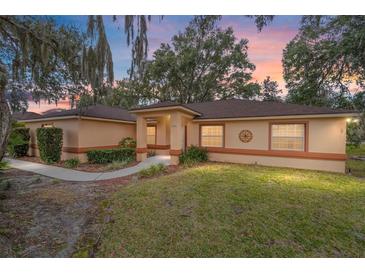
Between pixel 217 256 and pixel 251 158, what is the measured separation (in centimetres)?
792

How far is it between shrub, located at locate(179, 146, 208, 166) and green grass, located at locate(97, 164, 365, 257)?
3.72 metres

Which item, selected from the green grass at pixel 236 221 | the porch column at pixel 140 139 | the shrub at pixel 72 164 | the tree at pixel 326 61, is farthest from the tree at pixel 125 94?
the green grass at pixel 236 221

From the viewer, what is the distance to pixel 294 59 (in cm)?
1147

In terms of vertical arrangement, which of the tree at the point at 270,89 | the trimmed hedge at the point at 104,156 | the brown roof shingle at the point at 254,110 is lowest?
the trimmed hedge at the point at 104,156

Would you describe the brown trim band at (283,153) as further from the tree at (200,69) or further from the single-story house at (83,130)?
the tree at (200,69)

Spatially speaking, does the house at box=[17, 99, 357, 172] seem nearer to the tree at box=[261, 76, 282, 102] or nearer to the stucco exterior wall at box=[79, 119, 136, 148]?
the stucco exterior wall at box=[79, 119, 136, 148]

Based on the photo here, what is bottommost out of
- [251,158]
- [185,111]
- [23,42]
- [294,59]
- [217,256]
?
[217,256]

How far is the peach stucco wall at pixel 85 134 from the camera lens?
424 inches

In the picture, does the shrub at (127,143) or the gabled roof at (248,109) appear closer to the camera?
the gabled roof at (248,109)

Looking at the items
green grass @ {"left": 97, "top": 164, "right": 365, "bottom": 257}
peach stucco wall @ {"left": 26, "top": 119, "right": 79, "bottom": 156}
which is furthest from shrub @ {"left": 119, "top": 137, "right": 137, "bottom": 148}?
green grass @ {"left": 97, "top": 164, "right": 365, "bottom": 257}

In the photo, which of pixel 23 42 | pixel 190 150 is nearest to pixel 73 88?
pixel 23 42

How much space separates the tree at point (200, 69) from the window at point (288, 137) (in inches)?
504

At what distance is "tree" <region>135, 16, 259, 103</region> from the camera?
20.7 meters
